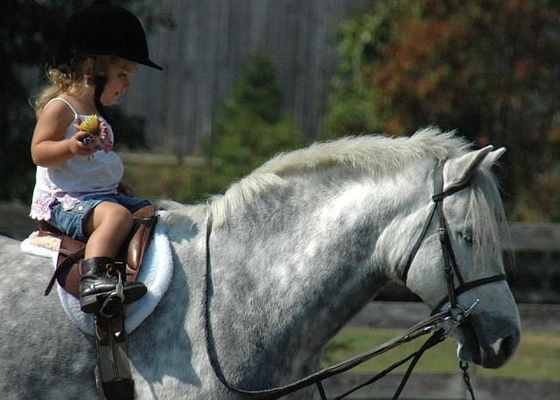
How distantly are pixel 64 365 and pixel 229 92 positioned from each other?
48.9 feet

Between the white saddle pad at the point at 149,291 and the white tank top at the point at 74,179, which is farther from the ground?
the white tank top at the point at 74,179

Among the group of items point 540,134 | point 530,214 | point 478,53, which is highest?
point 478,53

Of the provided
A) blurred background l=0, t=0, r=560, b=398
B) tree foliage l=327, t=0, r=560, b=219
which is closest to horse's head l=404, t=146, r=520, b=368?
blurred background l=0, t=0, r=560, b=398

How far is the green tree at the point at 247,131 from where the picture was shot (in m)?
13.3

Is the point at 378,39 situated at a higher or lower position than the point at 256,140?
higher

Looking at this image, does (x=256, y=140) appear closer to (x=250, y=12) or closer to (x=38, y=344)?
(x=250, y=12)

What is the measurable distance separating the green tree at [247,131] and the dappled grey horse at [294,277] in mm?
6245

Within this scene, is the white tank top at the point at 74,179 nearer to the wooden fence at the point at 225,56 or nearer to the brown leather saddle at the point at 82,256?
the brown leather saddle at the point at 82,256

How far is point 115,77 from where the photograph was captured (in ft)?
13.8

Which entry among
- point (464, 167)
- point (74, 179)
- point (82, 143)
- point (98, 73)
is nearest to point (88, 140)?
point (82, 143)

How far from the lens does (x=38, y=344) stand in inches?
156

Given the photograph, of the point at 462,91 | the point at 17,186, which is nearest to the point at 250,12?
the point at 462,91

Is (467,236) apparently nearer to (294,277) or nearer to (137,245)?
(294,277)

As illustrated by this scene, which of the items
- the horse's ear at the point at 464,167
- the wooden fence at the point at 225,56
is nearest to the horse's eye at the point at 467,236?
the horse's ear at the point at 464,167
